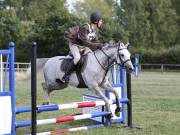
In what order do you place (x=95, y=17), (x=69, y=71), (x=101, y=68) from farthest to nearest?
(x=69, y=71) < (x=95, y=17) < (x=101, y=68)

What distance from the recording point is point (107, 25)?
148ft

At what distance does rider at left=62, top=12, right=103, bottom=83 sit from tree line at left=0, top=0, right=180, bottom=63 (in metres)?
32.1

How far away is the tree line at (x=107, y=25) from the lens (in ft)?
147

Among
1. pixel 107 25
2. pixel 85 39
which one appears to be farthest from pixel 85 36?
pixel 107 25

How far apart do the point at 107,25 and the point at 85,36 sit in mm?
37119

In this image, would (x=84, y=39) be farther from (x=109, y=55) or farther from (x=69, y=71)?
(x=69, y=71)

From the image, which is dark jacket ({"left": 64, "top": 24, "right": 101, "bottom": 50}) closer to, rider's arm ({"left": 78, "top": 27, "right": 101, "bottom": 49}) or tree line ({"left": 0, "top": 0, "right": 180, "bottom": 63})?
rider's arm ({"left": 78, "top": 27, "right": 101, "bottom": 49})

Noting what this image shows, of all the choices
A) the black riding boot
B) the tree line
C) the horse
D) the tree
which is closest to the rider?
the black riding boot

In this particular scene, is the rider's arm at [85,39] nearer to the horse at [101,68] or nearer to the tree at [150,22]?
the horse at [101,68]

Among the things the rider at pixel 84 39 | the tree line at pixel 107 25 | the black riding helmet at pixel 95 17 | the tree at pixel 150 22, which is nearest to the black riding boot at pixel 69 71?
the rider at pixel 84 39

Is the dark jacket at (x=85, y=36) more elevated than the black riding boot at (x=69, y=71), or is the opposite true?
the dark jacket at (x=85, y=36)

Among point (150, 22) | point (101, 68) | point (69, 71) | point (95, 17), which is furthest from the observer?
point (150, 22)

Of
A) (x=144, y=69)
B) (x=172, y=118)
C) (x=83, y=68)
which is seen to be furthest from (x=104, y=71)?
(x=144, y=69)

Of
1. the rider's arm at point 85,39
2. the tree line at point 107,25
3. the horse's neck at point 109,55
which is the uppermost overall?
the tree line at point 107,25
